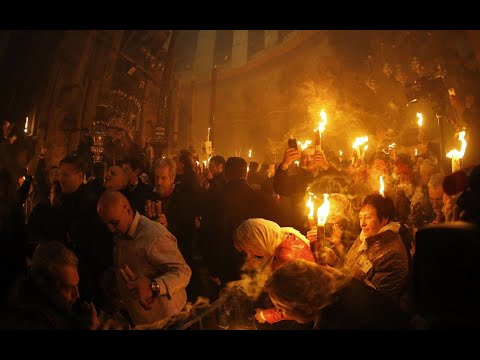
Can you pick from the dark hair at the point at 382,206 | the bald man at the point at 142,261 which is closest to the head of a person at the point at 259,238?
the bald man at the point at 142,261

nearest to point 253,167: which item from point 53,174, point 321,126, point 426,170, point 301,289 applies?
point 321,126

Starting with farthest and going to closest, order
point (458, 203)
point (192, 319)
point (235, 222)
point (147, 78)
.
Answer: point (147, 78), point (235, 222), point (192, 319), point (458, 203)

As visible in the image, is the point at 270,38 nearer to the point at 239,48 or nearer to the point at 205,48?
the point at 239,48

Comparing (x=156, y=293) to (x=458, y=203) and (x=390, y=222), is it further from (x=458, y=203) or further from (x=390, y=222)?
(x=458, y=203)

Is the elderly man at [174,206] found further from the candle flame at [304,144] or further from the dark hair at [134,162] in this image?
the candle flame at [304,144]

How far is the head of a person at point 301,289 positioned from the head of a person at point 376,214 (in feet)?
3.32

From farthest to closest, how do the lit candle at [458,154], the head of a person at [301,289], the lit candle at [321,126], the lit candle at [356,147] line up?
the lit candle at [356,147] → the lit candle at [321,126] → the lit candle at [458,154] → the head of a person at [301,289]

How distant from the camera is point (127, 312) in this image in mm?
2967

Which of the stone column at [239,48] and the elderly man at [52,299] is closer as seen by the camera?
the elderly man at [52,299]

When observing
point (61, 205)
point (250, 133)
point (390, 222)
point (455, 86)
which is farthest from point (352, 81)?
point (61, 205)

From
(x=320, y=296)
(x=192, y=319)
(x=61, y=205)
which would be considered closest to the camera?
(x=320, y=296)

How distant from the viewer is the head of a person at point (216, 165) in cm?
368

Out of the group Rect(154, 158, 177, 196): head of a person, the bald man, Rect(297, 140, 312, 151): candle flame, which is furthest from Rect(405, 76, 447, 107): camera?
the bald man

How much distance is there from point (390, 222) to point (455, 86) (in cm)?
154
